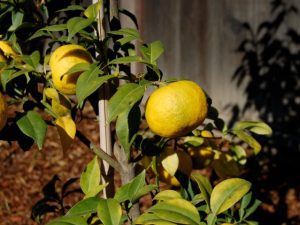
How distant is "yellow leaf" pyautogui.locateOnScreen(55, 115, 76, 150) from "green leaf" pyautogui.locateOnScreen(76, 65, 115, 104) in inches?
5.5

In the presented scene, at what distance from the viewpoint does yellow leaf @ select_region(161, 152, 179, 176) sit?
3.60 feet

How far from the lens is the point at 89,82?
922 millimetres

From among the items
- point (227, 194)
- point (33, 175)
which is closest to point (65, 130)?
point (227, 194)

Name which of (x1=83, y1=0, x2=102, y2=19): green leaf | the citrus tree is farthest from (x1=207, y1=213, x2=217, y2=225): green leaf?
(x1=83, y1=0, x2=102, y2=19): green leaf

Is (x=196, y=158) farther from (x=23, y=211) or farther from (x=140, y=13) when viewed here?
(x=140, y=13)

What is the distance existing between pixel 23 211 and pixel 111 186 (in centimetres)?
208

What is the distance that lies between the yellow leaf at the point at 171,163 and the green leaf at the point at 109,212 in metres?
0.25

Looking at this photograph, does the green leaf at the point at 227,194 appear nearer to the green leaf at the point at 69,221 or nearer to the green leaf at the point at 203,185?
the green leaf at the point at 203,185

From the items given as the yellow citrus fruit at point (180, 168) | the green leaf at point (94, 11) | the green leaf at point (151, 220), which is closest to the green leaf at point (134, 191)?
the green leaf at point (151, 220)

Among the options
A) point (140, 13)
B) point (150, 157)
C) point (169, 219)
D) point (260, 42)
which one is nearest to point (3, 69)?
point (150, 157)

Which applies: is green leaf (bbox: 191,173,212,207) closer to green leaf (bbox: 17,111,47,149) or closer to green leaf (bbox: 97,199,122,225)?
green leaf (bbox: 97,199,122,225)

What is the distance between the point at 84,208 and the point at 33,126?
19 centimetres

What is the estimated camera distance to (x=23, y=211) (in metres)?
3.12

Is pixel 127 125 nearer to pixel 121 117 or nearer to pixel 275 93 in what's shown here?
pixel 121 117
